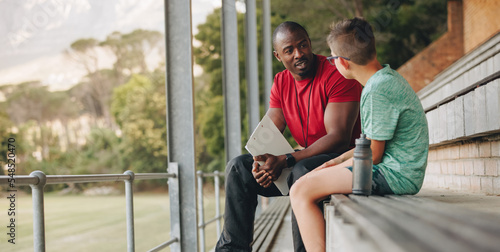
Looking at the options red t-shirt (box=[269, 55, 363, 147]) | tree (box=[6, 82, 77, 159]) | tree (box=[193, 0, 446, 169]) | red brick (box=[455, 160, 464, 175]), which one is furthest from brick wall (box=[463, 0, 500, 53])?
tree (box=[6, 82, 77, 159])

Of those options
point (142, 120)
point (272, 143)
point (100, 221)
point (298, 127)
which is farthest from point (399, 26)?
point (100, 221)

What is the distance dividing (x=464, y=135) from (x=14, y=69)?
3651 cm

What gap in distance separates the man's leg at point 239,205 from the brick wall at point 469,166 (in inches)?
44.0

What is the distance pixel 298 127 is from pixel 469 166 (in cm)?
120

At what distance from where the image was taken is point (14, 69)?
35.4m

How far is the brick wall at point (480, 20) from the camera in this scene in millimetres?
8484

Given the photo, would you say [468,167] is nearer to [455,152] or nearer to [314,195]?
[455,152]

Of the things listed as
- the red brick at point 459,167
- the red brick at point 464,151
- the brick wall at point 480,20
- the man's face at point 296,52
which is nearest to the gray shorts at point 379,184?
the man's face at point 296,52

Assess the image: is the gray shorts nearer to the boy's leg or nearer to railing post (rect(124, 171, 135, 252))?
the boy's leg

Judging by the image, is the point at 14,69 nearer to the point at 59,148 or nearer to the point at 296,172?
the point at 59,148

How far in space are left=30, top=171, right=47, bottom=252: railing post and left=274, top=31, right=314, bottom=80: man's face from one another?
3.65 feet

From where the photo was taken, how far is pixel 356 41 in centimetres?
188

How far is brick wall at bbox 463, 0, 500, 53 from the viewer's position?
8.48 m

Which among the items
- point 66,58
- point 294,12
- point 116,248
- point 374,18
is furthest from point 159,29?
point 374,18
